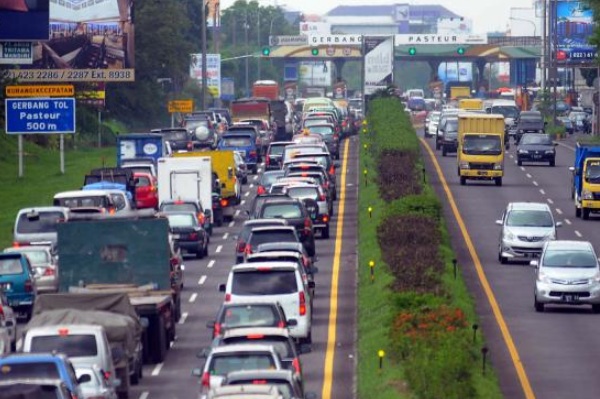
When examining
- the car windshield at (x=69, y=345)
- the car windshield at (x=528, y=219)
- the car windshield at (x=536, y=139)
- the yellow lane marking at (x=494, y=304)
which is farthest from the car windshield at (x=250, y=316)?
the car windshield at (x=536, y=139)

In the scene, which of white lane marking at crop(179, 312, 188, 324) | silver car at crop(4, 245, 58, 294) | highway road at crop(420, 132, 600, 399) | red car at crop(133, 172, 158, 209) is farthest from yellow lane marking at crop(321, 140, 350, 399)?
silver car at crop(4, 245, 58, 294)

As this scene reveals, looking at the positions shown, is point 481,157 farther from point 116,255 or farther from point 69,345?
point 69,345

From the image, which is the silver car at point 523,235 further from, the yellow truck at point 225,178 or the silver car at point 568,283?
the yellow truck at point 225,178

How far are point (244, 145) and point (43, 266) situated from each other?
116 feet

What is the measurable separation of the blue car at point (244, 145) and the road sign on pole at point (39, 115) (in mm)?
12089

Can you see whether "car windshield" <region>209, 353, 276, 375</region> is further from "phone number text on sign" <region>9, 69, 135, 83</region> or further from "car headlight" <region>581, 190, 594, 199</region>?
"phone number text on sign" <region>9, 69, 135, 83</region>

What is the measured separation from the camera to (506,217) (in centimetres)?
4759

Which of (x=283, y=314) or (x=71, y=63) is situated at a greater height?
(x=71, y=63)

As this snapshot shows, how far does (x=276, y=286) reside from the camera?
3197 cm

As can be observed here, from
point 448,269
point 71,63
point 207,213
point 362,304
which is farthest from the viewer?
point 71,63

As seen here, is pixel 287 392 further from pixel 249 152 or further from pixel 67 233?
pixel 249 152

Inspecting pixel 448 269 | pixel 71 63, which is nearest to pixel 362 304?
pixel 448 269

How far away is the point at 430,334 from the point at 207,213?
2572cm

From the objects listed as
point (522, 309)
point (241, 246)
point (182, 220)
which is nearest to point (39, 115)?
point (182, 220)
